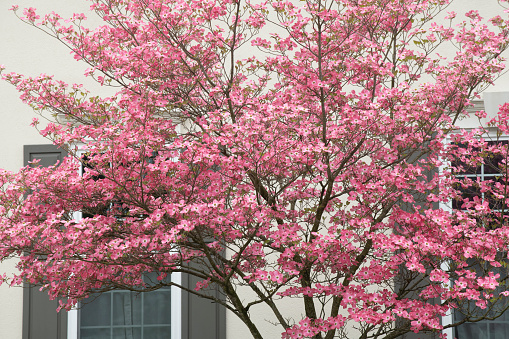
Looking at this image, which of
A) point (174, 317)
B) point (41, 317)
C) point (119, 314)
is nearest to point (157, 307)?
point (174, 317)

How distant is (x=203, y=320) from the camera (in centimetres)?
504

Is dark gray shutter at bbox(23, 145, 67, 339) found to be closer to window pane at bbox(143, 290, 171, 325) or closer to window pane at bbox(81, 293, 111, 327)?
window pane at bbox(81, 293, 111, 327)

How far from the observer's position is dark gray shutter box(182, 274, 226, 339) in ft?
16.5

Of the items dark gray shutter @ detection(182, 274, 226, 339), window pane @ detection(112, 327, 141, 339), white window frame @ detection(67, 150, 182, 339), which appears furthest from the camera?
window pane @ detection(112, 327, 141, 339)

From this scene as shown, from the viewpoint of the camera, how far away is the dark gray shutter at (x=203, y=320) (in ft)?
16.5

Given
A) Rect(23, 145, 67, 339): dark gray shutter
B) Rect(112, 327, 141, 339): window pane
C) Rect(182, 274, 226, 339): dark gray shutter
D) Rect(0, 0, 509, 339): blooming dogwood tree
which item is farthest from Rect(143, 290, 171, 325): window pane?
Rect(0, 0, 509, 339): blooming dogwood tree

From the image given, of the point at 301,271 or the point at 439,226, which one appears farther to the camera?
the point at 301,271

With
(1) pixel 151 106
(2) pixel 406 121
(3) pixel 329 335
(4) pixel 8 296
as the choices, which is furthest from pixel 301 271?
(4) pixel 8 296

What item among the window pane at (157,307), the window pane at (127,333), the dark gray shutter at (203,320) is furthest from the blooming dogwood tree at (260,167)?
the window pane at (127,333)

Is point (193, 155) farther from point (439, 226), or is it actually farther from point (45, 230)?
point (439, 226)

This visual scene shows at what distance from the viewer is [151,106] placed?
3414 millimetres

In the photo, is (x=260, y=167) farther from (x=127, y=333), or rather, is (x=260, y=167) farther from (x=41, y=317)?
(x=41, y=317)

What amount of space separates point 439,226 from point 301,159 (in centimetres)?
84

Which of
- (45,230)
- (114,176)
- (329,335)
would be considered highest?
(114,176)
